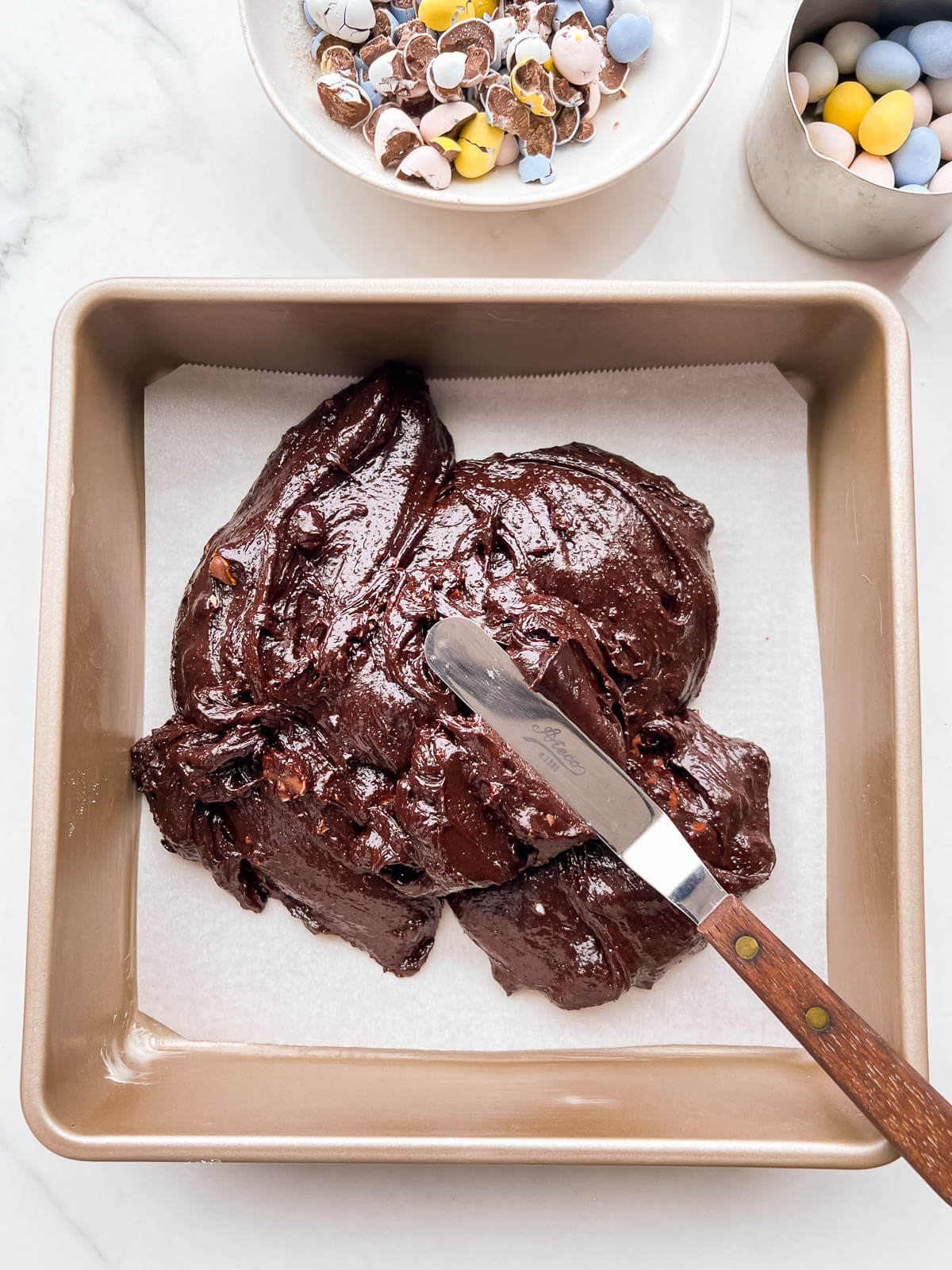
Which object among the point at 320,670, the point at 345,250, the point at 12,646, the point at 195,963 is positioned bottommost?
the point at 195,963

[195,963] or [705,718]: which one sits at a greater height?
[705,718]

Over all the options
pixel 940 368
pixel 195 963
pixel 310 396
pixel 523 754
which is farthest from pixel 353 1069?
pixel 940 368

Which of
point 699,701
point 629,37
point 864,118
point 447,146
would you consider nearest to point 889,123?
point 864,118

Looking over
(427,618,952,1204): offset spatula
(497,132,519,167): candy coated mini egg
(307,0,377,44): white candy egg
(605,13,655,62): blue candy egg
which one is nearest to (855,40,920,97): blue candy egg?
(605,13,655,62): blue candy egg

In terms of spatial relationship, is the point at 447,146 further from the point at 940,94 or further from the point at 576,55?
the point at 940,94

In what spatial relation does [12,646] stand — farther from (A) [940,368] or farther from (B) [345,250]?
(A) [940,368]

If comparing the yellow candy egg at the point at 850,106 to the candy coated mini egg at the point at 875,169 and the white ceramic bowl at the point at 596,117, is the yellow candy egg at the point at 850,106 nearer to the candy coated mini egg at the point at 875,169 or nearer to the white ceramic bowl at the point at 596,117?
the candy coated mini egg at the point at 875,169
